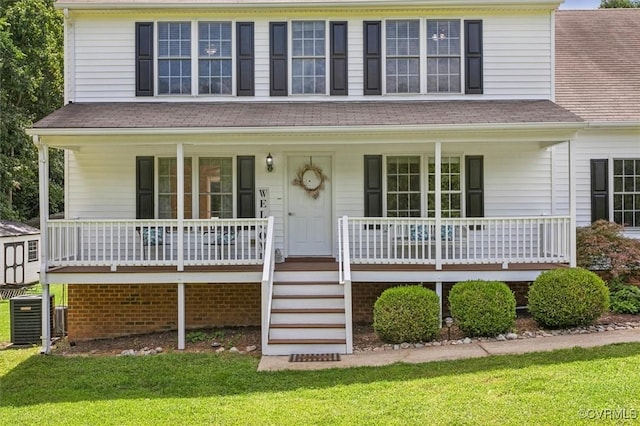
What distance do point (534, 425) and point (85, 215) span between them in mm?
9039

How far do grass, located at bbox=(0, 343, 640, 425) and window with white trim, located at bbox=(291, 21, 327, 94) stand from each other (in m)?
5.70

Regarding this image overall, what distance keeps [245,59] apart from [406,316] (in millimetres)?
6069

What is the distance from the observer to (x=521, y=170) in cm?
1119

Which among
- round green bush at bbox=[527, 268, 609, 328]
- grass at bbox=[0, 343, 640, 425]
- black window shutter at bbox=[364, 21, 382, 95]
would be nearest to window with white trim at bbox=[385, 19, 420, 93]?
black window shutter at bbox=[364, 21, 382, 95]

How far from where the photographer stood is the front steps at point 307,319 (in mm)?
8352

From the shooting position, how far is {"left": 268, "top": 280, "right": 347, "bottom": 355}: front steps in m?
8.35

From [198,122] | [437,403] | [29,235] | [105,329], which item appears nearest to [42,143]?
[198,122]

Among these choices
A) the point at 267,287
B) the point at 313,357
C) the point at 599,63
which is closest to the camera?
the point at 313,357

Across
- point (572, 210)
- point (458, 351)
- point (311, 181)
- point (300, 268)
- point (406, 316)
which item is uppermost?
point (311, 181)

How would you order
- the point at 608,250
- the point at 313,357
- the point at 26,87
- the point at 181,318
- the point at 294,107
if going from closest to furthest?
the point at 313,357, the point at 181,318, the point at 608,250, the point at 294,107, the point at 26,87

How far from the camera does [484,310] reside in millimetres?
8547

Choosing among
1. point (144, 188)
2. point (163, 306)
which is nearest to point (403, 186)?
point (144, 188)

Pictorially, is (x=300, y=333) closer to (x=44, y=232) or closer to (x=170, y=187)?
(x=170, y=187)

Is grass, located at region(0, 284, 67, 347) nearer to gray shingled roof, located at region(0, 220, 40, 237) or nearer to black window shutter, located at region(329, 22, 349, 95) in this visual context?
gray shingled roof, located at region(0, 220, 40, 237)
